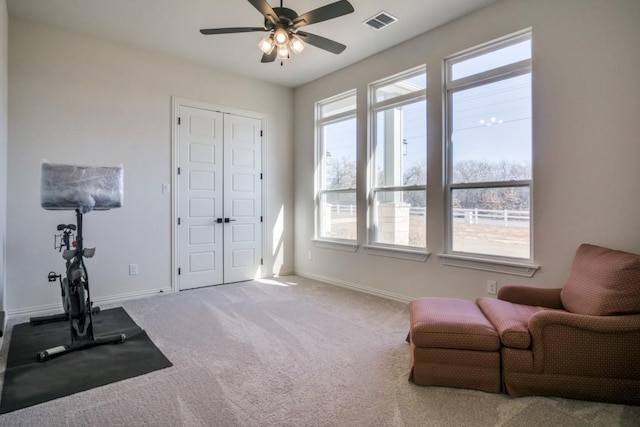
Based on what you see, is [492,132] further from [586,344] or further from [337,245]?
[337,245]

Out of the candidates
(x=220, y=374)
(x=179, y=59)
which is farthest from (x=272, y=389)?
(x=179, y=59)

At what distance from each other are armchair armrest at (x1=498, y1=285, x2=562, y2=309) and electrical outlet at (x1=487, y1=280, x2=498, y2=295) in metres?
0.64

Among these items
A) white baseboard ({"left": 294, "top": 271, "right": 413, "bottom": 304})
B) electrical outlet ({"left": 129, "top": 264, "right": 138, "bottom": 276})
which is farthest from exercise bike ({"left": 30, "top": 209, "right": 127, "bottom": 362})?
white baseboard ({"left": 294, "top": 271, "right": 413, "bottom": 304})

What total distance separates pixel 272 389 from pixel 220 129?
3.73 metres

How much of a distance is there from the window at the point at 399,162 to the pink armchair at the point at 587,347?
6.21 feet

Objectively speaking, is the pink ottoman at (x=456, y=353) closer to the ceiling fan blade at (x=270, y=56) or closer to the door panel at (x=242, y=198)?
the ceiling fan blade at (x=270, y=56)

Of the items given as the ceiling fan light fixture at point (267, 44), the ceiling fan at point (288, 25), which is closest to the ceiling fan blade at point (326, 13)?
the ceiling fan at point (288, 25)

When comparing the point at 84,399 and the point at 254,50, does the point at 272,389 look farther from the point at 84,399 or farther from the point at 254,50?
the point at 254,50

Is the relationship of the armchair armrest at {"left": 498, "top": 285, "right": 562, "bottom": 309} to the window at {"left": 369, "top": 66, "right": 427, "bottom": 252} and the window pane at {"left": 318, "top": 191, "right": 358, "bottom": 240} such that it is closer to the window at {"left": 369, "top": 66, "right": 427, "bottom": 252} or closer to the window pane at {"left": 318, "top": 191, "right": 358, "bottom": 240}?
the window at {"left": 369, "top": 66, "right": 427, "bottom": 252}

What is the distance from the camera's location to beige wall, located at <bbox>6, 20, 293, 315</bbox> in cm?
358

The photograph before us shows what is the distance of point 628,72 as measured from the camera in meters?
2.59

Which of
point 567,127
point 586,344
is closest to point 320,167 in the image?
point 567,127

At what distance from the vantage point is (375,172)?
14.9 feet

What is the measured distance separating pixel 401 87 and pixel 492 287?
8.13 ft
